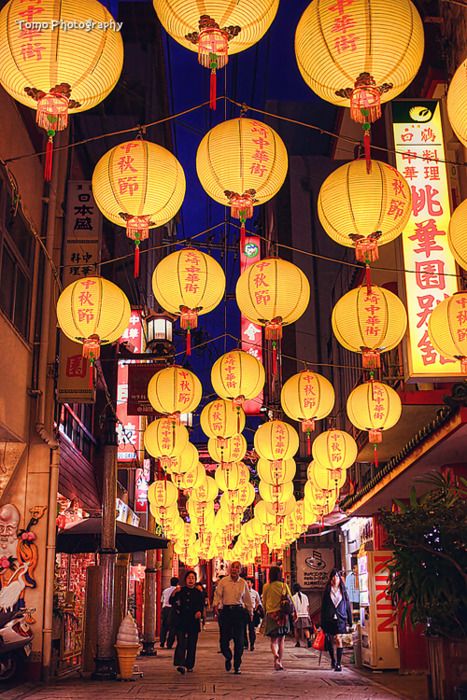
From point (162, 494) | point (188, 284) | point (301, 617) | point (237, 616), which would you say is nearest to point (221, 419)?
point (237, 616)

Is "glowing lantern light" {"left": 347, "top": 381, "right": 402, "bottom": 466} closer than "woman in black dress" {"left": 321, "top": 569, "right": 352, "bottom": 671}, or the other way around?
"glowing lantern light" {"left": 347, "top": 381, "right": 402, "bottom": 466}

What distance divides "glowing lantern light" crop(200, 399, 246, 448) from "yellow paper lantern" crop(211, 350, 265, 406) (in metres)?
2.32

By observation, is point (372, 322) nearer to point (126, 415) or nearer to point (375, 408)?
point (375, 408)

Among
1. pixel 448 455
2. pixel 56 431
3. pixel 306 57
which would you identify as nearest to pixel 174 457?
pixel 56 431

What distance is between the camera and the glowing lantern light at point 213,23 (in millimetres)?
6113

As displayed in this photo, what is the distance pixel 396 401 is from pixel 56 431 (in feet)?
19.9

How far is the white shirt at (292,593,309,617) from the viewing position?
2475 centimetres

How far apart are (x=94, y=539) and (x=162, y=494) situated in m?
6.74

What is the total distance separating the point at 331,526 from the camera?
32906mm

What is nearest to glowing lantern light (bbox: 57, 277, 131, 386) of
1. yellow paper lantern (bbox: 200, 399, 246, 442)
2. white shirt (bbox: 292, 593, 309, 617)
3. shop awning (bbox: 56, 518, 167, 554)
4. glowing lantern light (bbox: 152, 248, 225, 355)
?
glowing lantern light (bbox: 152, 248, 225, 355)

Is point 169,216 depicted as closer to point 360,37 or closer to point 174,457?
point 360,37

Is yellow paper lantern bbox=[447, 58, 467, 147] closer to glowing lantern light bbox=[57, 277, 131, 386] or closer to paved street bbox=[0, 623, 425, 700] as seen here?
glowing lantern light bbox=[57, 277, 131, 386]

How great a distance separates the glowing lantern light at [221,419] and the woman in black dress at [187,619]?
276 centimetres

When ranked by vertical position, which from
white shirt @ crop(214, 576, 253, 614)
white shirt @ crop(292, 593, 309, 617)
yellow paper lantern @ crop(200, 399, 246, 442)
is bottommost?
white shirt @ crop(292, 593, 309, 617)
